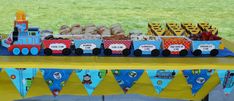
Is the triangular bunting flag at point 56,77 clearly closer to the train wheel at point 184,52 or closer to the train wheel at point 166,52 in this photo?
the train wheel at point 166,52

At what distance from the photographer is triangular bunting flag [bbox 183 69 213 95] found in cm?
206

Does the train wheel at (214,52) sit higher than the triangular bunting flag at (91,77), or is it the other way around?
the train wheel at (214,52)

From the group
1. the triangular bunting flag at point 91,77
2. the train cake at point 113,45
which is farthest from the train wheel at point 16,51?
the triangular bunting flag at point 91,77

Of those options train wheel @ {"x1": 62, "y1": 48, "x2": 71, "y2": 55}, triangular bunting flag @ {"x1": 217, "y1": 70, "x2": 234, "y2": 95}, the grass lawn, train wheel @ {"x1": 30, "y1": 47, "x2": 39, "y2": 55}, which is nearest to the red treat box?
triangular bunting flag @ {"x1": 217, "y1": 70, "x2": 234, "y2": 95}

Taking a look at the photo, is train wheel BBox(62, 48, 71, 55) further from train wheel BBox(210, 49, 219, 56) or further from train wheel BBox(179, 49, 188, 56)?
train wheel BBox(210, 49, 219, 56)

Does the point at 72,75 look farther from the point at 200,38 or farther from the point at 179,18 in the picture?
the point at 179,18

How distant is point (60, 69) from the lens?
206 cm

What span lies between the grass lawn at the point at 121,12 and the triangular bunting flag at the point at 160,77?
627 cm

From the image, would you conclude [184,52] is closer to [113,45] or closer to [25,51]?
[113,45]

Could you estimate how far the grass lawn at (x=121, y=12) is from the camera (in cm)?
893

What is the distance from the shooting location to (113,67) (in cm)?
201

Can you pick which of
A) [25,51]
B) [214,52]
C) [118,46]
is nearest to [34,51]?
[25,51]

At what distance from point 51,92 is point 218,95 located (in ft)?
6.31

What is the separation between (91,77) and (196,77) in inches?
22.9
